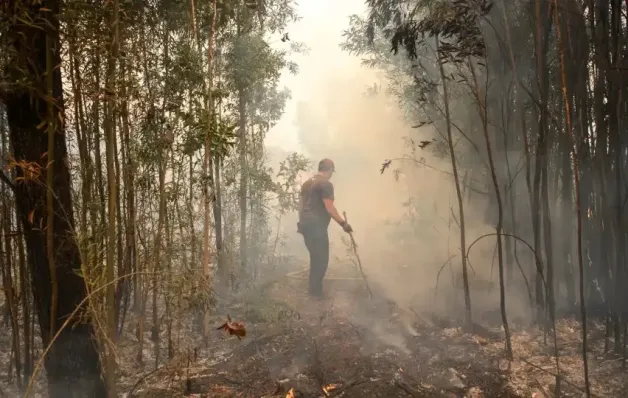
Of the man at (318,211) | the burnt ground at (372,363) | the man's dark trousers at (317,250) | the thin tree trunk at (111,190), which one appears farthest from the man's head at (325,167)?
the thin tree trunk at (111,190)

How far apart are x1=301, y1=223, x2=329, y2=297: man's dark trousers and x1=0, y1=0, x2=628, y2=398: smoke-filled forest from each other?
4.9 inches

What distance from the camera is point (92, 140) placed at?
3168mm

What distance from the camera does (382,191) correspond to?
1587 centimetres

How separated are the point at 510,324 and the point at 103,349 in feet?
11.9

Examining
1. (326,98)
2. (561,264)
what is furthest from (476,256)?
(326,98)

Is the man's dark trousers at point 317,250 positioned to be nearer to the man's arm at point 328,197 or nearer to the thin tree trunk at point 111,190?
the man's arm at point 328,197

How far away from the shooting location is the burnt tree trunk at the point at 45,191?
7.29 feet

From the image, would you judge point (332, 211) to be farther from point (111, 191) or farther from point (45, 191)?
point (45, 191)

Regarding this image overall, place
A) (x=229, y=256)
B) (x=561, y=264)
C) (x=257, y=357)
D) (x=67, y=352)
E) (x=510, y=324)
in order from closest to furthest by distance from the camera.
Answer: (x=67, y=352), (x=257, y=357), (x=510, y=324), (x=561, y=264), (x=229, y=256)

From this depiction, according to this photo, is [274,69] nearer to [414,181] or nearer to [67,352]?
[67,352]

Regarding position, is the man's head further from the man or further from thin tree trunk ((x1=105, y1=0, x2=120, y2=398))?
thin tree trunk ((x1=105, y1=0, x2=120, y2=398))

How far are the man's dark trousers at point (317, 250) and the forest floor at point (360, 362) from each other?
0.84 meters

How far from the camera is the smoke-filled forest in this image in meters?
2.48

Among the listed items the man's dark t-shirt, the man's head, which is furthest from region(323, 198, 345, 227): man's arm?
the man's head
